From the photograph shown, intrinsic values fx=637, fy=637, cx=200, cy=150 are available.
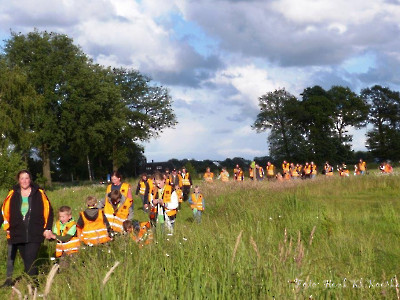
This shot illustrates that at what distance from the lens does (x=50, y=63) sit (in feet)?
177

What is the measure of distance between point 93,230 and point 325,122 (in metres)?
82.5

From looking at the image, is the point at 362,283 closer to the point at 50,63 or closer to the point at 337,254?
Result: the point at 337,254

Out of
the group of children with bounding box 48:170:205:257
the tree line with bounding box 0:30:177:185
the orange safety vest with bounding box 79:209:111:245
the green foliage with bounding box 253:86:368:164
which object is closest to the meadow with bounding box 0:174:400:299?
the group of children with bounding box 48:170:205:257

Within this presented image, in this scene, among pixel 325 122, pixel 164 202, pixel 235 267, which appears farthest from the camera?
pixel 325 122

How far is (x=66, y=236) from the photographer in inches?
374

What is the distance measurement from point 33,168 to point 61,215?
215 feet

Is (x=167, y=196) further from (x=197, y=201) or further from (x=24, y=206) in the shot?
(x=197, y=201)

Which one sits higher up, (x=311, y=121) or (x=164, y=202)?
(x=311, y=121)

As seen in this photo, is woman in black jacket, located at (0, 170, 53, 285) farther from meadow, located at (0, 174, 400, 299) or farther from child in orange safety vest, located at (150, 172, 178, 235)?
child in orange safety vest, located at (150, 172, 178, 235)

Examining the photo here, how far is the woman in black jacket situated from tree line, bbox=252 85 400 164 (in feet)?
249

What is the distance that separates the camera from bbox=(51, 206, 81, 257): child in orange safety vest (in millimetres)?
9500

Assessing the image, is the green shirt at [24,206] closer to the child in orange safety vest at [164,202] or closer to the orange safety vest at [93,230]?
the orange safety vest at [93,230]

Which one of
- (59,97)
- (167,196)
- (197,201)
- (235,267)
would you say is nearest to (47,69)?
(59,97)

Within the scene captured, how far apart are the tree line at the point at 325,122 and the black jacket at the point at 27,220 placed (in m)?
75.8
